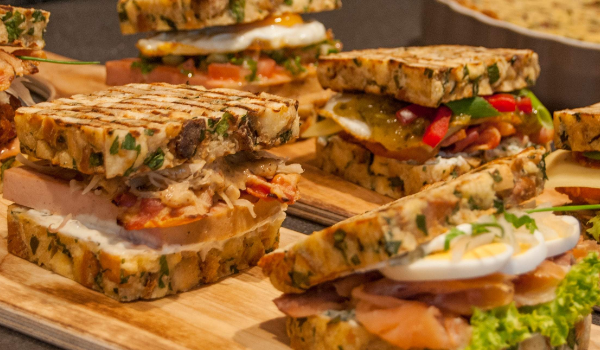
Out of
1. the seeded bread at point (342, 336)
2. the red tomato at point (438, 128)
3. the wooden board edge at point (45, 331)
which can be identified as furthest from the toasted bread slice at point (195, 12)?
the seeded bread at point (342, 336)

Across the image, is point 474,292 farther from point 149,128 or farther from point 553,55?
point 553,55

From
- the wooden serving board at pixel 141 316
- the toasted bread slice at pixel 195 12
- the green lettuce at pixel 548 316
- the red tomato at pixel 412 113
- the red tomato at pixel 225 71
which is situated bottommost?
the wooden serving board at pixel 141 316

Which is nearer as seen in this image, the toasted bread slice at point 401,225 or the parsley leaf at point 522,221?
the toasted bread slice at point 401,225

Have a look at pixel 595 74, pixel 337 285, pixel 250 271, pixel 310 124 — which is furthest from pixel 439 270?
pixel 595 74

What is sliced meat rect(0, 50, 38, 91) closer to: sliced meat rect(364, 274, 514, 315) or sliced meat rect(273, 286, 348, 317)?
sliced meat rect(273, 286, 348, 317)

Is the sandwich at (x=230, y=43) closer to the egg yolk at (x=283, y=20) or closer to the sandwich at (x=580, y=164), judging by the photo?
Result: the egg yolk at (x=283, y=20)

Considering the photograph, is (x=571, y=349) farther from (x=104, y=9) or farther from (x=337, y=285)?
(x=104, y=9)
